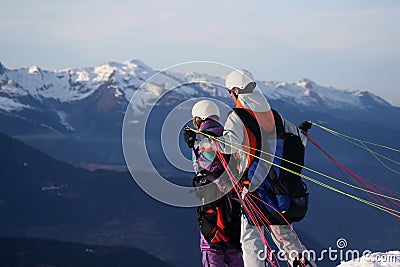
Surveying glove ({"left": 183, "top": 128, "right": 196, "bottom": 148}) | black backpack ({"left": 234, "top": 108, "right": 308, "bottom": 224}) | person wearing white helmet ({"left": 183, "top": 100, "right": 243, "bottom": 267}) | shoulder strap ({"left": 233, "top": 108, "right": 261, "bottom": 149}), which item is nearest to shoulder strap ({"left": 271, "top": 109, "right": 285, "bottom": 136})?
black backpack ({"left": 234, "top": 108, "right": 308, "bottom": 224})

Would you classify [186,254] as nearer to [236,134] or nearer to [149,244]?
[149,244]

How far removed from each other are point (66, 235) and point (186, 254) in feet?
147

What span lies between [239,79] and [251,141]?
0.93m

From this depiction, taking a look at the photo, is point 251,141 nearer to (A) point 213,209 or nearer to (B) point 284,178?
(B) point 284,178

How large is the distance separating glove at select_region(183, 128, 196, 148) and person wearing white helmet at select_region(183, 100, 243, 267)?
1.01 ft

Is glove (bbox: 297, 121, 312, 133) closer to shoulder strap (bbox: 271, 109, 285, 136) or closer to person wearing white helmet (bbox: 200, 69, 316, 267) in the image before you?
person wearing white helmet (bbox: 200, 69, 316, 267)

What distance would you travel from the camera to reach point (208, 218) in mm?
8164

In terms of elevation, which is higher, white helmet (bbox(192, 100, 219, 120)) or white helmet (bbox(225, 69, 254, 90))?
white helmet (bbox(225, 69, 254, 90))

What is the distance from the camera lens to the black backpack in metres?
7.01

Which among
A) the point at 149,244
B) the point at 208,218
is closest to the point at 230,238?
the point at 208,218

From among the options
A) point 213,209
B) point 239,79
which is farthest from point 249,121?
point 213,209

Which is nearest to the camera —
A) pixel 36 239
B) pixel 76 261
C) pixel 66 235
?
pixel 76 261

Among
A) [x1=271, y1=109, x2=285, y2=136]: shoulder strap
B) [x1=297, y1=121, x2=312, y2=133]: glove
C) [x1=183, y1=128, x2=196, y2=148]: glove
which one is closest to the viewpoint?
[x1=271, y1=109, x2=285, y2=136]: shoulder strap

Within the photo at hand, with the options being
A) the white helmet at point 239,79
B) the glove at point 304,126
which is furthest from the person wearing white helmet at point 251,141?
the glove at point 304,126
